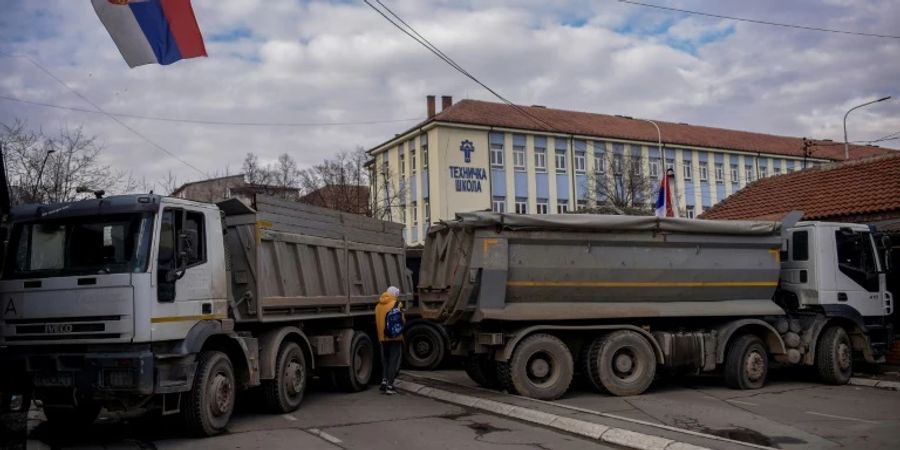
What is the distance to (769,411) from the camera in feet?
33.6

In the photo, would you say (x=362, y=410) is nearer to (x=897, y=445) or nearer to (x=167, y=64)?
(x=167, y=64)

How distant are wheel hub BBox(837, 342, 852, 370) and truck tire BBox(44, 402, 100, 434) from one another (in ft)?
37.5

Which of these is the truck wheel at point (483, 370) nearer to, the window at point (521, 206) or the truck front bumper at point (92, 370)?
the truck front bumper at point (92, 370)

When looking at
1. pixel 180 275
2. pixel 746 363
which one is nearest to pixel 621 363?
pixel 746 363

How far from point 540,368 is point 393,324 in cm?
252

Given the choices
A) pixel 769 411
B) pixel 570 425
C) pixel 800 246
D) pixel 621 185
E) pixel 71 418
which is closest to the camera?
pixel 570 425

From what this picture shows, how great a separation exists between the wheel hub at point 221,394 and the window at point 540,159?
40742mm

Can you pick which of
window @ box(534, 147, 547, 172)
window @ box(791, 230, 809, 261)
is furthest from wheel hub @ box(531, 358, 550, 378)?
window @ box(534, 147, 547, 172)

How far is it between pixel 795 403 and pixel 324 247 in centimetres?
736

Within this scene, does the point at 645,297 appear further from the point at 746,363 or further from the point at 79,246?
the point at 79,246

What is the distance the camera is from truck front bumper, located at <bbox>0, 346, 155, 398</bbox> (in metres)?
7.75

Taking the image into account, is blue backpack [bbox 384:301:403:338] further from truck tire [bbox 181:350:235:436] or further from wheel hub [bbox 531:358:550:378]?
truck tire [bbox 181:350:235:436]

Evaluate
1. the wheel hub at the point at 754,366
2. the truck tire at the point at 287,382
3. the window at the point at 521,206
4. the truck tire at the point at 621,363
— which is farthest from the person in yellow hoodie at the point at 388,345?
the window at the point at 521,206

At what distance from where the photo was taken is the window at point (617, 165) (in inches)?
1754
